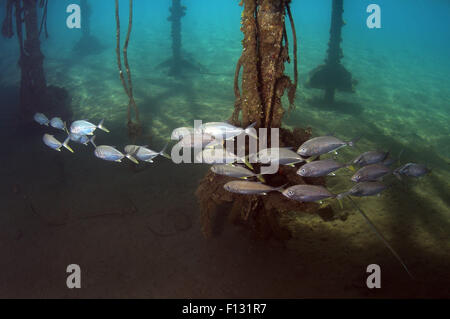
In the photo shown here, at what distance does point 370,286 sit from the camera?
3021 millimetres

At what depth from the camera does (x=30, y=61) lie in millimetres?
10562

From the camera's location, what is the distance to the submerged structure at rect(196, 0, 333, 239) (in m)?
3.56

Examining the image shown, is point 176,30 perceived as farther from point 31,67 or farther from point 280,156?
point 280,156

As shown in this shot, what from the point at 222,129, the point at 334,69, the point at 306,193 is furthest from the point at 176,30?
the point at 306,193

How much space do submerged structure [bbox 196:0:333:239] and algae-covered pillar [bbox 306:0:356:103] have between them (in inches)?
417

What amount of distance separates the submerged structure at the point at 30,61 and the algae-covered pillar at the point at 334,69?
41.9ft

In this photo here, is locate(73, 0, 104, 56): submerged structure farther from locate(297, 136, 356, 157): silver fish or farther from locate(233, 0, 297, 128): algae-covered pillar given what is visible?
locate(297, 136, 356, 157): silver fish

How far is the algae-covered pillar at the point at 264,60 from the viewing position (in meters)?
3.55

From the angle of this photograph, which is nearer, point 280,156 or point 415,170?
point 280,156

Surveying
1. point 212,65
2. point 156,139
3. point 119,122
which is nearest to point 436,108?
point 212,65

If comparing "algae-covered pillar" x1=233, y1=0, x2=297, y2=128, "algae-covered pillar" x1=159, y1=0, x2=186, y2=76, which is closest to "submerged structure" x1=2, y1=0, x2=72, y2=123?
"algae-covered pillar" x1=159, y1=0, x2=186, y2=76

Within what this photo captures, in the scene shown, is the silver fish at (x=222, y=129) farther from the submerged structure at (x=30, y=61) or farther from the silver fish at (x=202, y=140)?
the submerged structure at (x=30, y=61)

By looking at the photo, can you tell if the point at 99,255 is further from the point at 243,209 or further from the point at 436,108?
the point at 436,108

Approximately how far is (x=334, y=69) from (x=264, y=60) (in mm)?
12084
